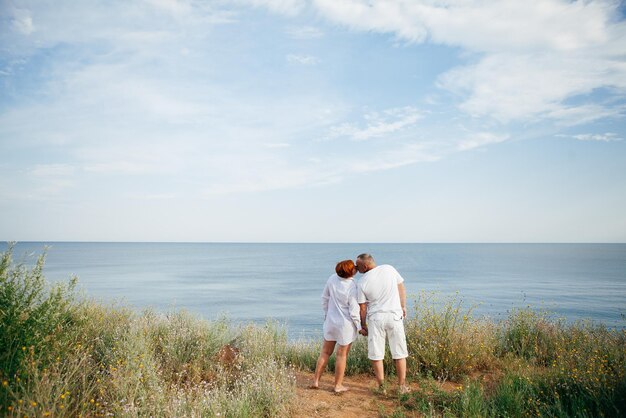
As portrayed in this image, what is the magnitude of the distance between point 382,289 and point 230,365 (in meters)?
3.07

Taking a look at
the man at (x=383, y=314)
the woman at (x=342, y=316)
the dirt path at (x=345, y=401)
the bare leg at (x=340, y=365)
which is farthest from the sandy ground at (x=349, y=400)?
the man at (x=383, y=314)

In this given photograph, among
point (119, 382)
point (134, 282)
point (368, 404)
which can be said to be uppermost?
point (119, 382)

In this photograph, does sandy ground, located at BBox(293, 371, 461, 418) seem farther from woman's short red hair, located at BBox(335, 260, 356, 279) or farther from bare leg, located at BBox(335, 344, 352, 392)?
woman's short red hair, located at BBox(335, 260, 356, 279)

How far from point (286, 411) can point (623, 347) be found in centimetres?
537

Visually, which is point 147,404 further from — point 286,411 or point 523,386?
point 523,386

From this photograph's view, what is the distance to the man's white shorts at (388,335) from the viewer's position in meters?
6.20

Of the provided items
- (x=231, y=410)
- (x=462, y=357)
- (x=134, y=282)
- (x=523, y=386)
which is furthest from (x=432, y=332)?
(x=134, y=282)

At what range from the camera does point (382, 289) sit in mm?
6227

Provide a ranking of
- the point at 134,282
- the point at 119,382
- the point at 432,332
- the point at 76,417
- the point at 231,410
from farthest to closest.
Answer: the point at 134,282, the point at 432,332, the point at 119,382, the point at 231,410, the point at 76,417

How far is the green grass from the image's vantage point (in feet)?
15.4

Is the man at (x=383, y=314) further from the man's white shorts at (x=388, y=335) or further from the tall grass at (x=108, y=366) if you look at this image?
the tall grass at (x=108, y=366)

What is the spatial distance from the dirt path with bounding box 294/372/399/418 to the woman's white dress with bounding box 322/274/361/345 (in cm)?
83

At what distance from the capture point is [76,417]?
14.6 ft

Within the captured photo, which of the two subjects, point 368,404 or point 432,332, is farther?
point 432,332
